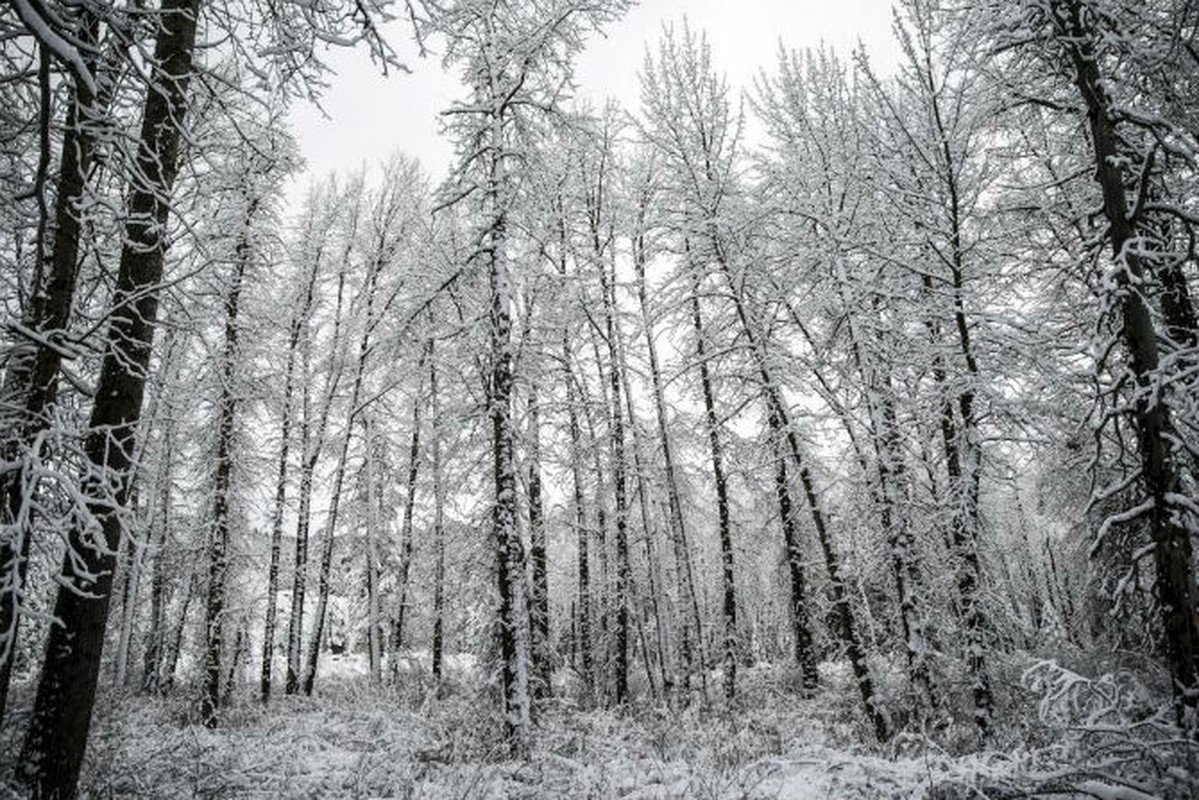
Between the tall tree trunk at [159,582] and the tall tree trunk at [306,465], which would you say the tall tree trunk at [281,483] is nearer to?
the tall tree trunk at [306,465]

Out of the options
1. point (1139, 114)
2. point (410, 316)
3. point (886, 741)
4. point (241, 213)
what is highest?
point (241, 213)

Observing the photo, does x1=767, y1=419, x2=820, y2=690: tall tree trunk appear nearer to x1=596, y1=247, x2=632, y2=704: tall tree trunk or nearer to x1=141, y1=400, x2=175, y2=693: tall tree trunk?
x1=596, y1=247, x2=632, y2=704: tall tree trunk

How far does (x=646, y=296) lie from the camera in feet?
49.3

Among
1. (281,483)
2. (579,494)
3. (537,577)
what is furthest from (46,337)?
(281,483)

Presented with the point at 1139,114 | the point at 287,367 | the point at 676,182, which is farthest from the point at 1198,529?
the point at 287,367

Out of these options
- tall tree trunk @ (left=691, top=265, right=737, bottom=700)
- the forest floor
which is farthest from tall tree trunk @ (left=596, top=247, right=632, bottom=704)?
the forest floor

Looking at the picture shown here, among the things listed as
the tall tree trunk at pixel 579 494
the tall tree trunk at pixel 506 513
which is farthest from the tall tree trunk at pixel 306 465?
the tall tree trunk at pixel 506 513

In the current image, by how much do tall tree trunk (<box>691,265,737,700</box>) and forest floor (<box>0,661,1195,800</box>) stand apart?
1.24 meters

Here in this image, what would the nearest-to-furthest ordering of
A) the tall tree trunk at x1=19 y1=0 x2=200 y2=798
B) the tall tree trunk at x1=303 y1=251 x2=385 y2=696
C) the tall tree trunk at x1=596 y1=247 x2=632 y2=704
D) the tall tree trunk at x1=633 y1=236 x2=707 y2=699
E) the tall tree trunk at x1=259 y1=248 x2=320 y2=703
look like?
the tall tree trunk at x1=19 y1=0 x2=200 y2=798 → the tall tree trunk at x1=633 y1=236 x2=707 y2=699 → the tall tree trunk at x1=596 y1=247 x2=632 y2=704 → the tall tree trunk at x1=259 y1=248 x2=320 y2=703 → the tall tree trunk at x1=303 y1=251 x2=385 y2=696

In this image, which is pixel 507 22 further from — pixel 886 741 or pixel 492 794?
pixel 886 741

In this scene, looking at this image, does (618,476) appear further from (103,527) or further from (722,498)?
(103,527)

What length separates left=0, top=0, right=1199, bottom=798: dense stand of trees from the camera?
Result: 4.52 m

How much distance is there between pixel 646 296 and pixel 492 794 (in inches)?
446

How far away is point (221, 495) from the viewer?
12414 millimetres
